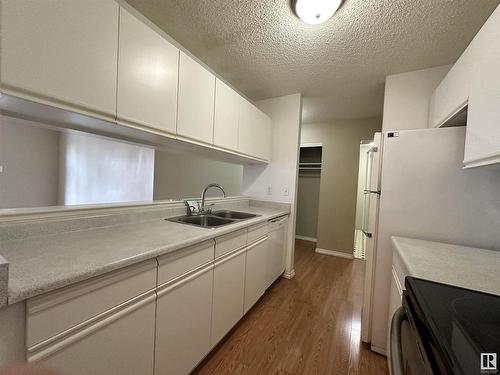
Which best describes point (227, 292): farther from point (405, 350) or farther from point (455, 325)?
point (455, 325)

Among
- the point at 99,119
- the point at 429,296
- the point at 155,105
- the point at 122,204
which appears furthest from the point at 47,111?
the point at 429,296

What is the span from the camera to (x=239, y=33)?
156 centimetres

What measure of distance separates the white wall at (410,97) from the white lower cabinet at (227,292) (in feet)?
6.26

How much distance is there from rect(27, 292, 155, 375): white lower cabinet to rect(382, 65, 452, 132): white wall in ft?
7.89

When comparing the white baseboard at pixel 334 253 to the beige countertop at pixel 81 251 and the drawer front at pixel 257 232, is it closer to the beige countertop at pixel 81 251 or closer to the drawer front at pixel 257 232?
the drawer front at pixel 257 232

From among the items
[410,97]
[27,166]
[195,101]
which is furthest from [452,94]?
[27,166]

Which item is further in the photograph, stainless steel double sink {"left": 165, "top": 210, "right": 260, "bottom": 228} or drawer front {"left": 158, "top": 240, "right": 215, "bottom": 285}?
stainless steel double sink {"left": 165, "top": 210, "right": 260, "bottom": 228}

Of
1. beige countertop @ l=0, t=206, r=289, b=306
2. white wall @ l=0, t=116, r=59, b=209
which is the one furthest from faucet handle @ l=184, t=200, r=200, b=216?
white wall @ l=0, t=116, r=59, b=209

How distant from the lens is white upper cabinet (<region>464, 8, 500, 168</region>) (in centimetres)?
82

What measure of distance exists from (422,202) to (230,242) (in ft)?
4.34

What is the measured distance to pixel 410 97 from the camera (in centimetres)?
193

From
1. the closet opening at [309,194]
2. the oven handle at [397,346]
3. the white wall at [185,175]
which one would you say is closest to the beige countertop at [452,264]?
the oven handle at [397,346]

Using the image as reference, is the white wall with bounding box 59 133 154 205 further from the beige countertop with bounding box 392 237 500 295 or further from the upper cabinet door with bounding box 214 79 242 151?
the beige countertop with bounding box 392 237 500 295

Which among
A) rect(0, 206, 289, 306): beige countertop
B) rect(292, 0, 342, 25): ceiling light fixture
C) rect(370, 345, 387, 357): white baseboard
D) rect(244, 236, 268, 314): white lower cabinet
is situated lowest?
rect(370, 345, 387, 357): white baseboard
